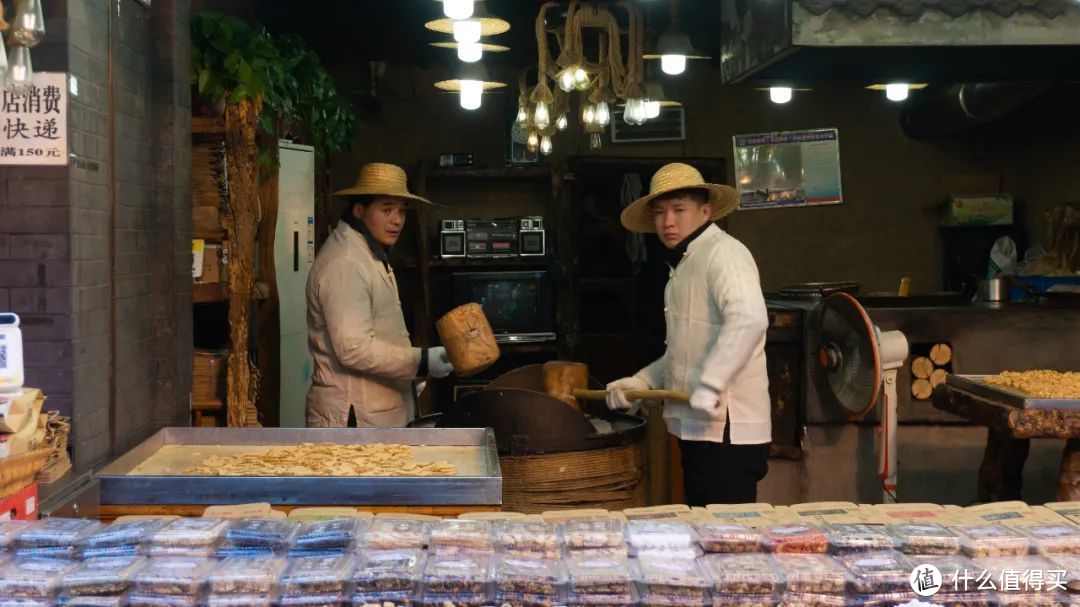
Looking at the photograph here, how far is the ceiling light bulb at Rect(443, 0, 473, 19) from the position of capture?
15.7ft

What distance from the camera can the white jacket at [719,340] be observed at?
434cm

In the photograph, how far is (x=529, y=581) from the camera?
7.27 feet

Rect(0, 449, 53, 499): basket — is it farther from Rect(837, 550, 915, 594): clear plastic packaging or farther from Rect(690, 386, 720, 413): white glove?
Rect(690, 386, 720, 413): white glove

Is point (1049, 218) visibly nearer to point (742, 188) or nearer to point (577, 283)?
point (742, 188)

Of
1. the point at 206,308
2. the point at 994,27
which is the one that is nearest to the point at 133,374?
the point at 206,308

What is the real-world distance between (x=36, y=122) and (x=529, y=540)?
216cm

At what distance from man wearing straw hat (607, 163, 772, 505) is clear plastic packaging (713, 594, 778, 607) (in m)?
2.05

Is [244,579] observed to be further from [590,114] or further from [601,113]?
[590,114]

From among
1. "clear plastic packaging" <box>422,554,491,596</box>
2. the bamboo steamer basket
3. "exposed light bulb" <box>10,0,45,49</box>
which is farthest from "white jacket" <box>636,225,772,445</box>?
"exposed light bulb" <box>10,0,45,49</box>

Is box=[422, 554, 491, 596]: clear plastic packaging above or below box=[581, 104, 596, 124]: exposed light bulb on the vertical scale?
below

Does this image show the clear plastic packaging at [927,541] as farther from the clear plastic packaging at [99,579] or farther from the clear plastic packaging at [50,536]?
the clear plastic packaging at [50,536]

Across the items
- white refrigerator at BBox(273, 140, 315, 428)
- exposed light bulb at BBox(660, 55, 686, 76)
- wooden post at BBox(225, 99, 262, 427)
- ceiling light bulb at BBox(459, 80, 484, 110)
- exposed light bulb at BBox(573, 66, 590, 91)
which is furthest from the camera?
ceiling light bulb at BBox(459, 80, 484, 110)

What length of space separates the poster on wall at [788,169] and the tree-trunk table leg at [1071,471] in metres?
5.61

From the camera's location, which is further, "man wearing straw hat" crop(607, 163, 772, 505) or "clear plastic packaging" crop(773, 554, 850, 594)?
"man wearing straw hat" crop(607, 163, 772, 505)
